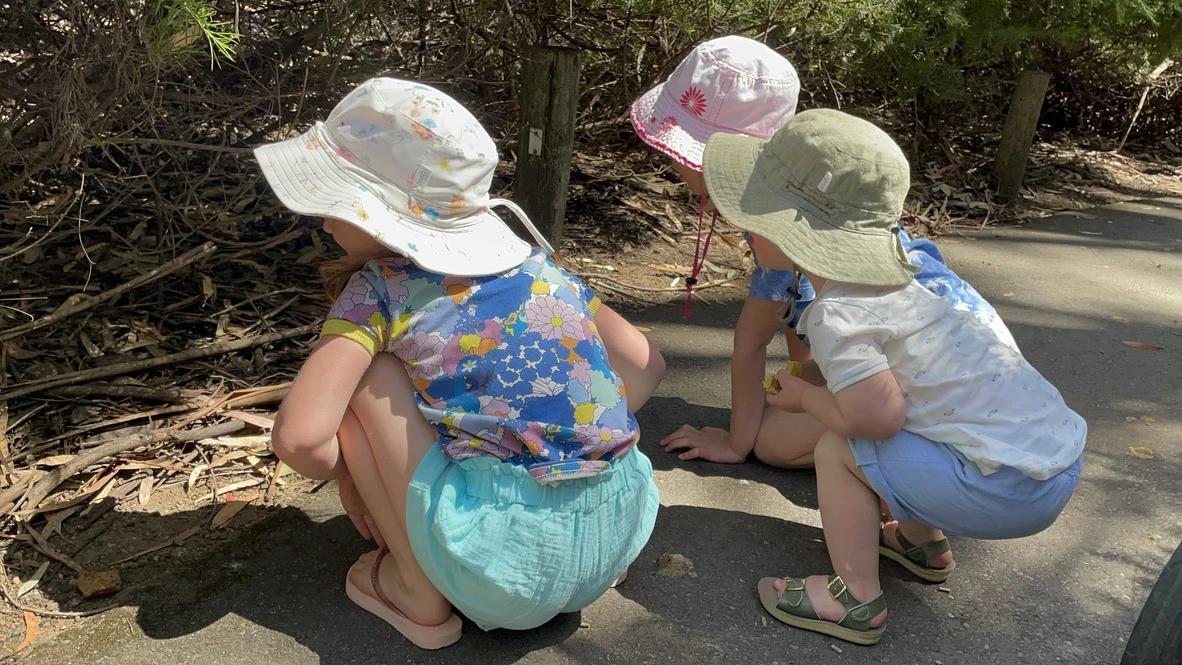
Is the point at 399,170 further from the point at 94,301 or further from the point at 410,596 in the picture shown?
the point at 94,301

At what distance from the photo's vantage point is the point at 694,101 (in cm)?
278

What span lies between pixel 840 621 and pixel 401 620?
980 millimetres

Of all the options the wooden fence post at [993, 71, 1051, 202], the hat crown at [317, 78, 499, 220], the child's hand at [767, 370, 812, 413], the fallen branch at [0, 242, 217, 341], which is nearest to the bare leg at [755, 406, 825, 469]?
the child's hand at [767, 370, 812, 413]

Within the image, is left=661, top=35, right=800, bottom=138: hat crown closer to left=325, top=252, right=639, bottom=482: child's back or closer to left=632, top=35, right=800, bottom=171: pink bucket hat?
left=632, top=35, right=800, bottom=171: pink bucket hat

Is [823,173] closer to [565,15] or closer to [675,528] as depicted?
[675,528]

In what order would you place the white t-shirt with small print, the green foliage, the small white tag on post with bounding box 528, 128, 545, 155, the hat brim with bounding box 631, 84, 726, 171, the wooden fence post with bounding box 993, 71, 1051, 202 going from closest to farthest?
the white t-shirt with small print → the green foliage → the hat brim with bounding box 631, 84, 726, 171 → the small white tag on post with bounding box 528, 128, 545, 155 → the wooden fence post with bounding box 993, 71, 1051, 202

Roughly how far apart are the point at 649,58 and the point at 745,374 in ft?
7.33

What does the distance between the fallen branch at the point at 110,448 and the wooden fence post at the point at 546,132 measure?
156 cm

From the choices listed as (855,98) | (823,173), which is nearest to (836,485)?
(823,173)

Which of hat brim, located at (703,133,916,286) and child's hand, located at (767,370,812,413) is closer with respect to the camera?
hat brim, located at (703,133,916,286)

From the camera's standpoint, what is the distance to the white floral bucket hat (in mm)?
1850

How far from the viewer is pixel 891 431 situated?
6.80 ft

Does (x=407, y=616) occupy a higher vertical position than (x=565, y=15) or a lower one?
lower

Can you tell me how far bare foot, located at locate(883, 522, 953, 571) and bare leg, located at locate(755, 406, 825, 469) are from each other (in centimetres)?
33
